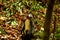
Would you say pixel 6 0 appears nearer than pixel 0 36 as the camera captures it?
No

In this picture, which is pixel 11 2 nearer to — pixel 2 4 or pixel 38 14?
pixel 2 4

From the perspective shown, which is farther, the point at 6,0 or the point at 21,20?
the point at 6,0

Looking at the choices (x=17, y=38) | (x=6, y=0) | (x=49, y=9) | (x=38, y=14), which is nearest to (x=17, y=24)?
(x=17, y=38)

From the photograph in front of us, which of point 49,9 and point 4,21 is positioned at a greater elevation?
point 49,9

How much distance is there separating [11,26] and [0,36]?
2.59 ft

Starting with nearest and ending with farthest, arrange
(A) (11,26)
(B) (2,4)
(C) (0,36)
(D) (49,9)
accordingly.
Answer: (D) (49,9)
(C) (0,36)
(A) (11,26)
(B) (2,4)

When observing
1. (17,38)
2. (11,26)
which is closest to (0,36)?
(17,38)

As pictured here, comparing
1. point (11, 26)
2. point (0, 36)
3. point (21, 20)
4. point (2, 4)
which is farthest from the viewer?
point (2, 4)

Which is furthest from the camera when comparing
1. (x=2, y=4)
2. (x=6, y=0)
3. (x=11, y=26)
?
(x=6, y=0)

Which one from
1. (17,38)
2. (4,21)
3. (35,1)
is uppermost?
(35,1)

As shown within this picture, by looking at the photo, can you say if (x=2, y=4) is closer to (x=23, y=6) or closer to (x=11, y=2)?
(x=11, y=2)

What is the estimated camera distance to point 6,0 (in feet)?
22.0

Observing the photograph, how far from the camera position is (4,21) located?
516 centimetres

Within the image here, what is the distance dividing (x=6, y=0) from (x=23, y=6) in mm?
755
